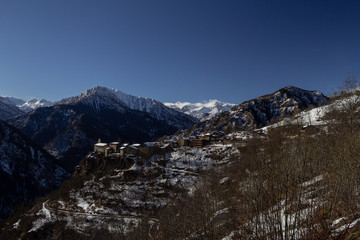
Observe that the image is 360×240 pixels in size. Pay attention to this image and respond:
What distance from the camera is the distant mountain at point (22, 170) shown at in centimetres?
14812

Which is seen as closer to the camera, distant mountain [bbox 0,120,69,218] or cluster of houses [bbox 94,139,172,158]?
cluster of houses [bbox 94,139,172,158]

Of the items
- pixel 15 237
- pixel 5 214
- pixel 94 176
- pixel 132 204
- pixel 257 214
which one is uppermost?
pixel 257 214

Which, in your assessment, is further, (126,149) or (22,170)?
(22,170)

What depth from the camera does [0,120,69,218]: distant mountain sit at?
148m

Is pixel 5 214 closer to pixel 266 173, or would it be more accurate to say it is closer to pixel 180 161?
pixel 180 161

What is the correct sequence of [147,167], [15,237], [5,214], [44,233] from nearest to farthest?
[44,233] → [15,237] → [147,167] → [5,214]

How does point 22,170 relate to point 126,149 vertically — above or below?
below

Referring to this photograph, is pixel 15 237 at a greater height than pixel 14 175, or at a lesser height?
lesser

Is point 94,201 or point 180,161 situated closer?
point 94,201

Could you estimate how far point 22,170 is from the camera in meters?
169

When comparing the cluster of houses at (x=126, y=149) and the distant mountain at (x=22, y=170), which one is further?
the distant mountain at (x=22, y=170)

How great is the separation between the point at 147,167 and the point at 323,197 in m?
65.9

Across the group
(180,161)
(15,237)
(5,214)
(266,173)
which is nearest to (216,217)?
(266,173)

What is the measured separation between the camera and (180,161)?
6950 cm
